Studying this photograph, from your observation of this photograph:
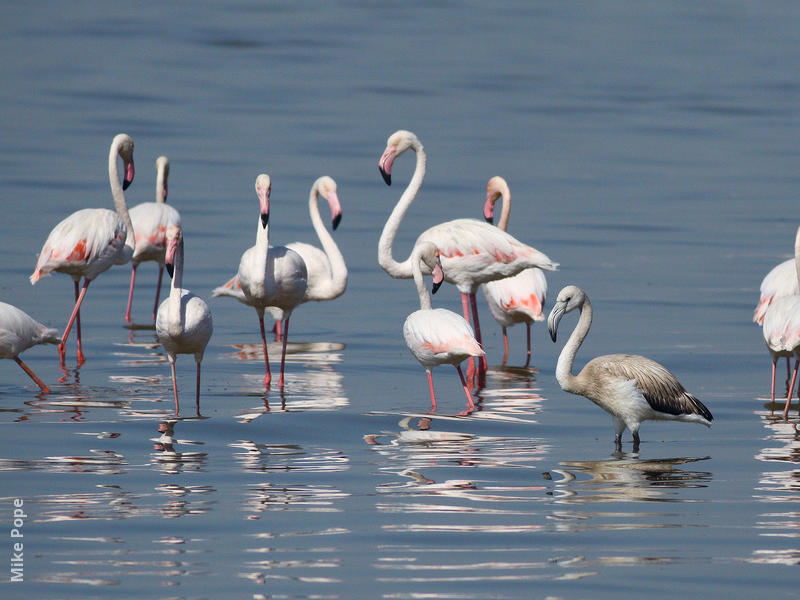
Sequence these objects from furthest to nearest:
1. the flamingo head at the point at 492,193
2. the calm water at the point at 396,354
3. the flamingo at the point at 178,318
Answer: the flamingo head at the point at 492,193 → the flamingo at the point at 178,318 → the calm water at the point at 396,354

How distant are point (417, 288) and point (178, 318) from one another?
251 cm

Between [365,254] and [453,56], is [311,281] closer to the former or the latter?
[365,254]

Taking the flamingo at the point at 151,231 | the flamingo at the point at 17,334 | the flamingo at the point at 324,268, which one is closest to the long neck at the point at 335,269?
the flamingo at the point at 324,268

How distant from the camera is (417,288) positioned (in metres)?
10.3

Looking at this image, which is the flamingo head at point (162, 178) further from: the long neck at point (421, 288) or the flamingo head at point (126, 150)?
the long neck at point (421, 288)

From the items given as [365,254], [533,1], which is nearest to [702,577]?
[365,254]

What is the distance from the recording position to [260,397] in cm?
889

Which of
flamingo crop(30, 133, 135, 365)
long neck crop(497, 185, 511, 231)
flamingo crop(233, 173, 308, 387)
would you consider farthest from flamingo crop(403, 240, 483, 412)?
long neck crop(497, 185, 511, 231)

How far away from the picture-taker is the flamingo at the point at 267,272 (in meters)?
9.60

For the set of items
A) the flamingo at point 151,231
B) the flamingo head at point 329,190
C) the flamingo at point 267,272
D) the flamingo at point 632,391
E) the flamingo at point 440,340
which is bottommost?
the flamingo at point 632,391

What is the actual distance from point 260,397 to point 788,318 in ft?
10.5

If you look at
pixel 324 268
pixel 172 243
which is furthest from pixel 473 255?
pixel 172 243

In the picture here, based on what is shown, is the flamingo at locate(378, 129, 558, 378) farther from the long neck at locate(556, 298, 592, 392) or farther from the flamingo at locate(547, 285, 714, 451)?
the flamingo at locate(547, 285, 714, 451)

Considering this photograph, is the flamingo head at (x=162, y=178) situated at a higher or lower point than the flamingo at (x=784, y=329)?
higher
